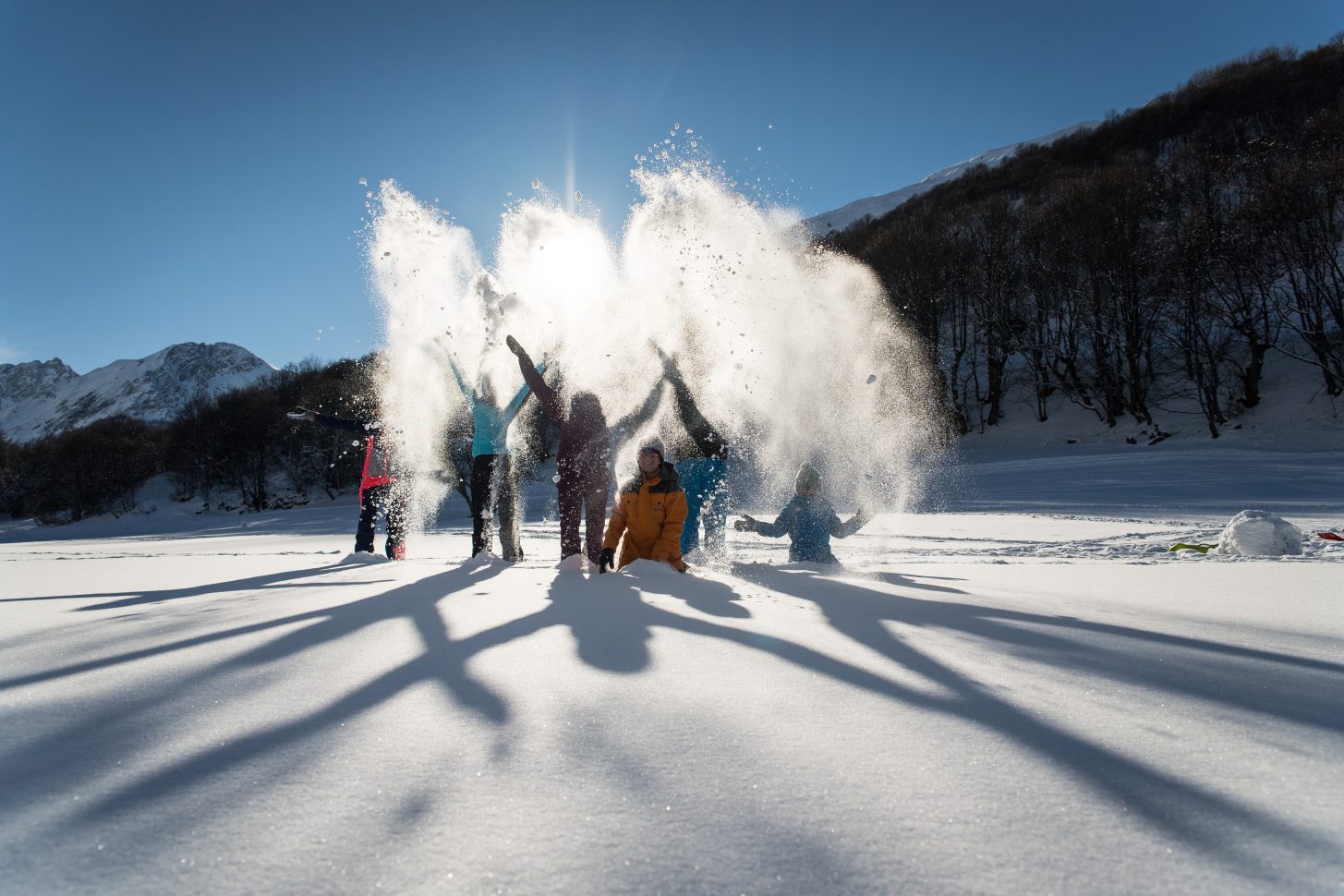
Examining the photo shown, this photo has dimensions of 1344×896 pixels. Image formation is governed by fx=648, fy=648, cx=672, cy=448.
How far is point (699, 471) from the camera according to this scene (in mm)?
5777

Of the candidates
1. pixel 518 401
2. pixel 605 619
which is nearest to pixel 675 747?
pixel 605 619

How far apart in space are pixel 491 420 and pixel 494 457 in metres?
0.33

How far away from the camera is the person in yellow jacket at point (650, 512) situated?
4.48 m

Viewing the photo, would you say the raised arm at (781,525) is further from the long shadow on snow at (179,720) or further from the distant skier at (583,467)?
the long shadow on snow at (179,720)

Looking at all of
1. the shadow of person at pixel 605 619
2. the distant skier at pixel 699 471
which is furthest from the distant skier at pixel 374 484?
the shadow of person at pixel 605 619

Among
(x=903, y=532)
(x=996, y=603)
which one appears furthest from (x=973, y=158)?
(x=996, y=603)

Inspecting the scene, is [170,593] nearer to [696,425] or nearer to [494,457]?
[494,457]

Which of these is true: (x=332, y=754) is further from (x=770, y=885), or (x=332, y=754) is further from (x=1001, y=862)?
(x=1001, y=862)

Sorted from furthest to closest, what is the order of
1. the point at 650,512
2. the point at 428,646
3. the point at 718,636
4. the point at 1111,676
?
1. the point at 650,512
2. the point at 718,636
3. the point at 428,646
4. the point at 1111,676

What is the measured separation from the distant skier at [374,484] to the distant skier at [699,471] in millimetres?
3033

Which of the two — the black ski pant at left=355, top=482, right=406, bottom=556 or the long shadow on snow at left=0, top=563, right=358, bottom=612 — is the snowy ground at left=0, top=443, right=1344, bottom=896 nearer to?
the long shadow on snow at left=0, top=563, right=358, bottom=612

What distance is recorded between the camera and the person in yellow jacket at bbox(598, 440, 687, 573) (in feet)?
14.7

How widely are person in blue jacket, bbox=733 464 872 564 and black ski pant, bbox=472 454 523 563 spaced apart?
79.9 inches

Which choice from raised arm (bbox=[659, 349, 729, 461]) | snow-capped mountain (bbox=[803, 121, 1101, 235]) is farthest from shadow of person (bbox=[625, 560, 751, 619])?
snow-capped mountain (bbox=[803, 121, 1101, 235])
